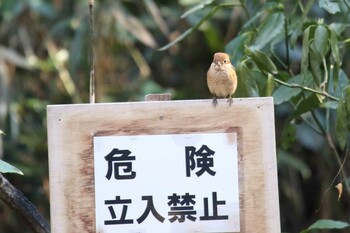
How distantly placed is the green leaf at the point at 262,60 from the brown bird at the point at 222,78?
74 millimetres

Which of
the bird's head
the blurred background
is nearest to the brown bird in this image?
the bird's head

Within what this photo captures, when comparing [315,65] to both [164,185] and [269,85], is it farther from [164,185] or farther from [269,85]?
[164,185]

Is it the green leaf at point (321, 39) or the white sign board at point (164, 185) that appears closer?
the white sign board at point (164, 185)

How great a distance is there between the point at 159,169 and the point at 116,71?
10.3 feet

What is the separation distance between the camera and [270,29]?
95.2 inches

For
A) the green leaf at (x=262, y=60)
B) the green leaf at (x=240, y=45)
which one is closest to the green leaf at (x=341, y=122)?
the green leaf at (x=262, y=60)

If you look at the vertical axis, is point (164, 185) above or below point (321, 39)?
below

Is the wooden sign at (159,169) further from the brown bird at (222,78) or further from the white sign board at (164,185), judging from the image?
the brown bird at (222,78)

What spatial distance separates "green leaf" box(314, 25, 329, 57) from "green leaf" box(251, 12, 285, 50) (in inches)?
10.8

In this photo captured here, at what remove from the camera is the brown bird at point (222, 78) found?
2.11 m

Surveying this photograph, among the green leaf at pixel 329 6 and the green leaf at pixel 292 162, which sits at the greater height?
the green leaf at pixel 329 6

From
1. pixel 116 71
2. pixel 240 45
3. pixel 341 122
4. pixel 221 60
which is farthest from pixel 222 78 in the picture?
pixel 116 71

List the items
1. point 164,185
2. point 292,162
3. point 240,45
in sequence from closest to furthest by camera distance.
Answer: point 164,185
point 240,45
point 292,162

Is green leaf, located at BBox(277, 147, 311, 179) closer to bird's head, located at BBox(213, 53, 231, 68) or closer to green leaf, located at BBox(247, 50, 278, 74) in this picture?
green leaf, located at BBox(247, 50, 278, 74)
